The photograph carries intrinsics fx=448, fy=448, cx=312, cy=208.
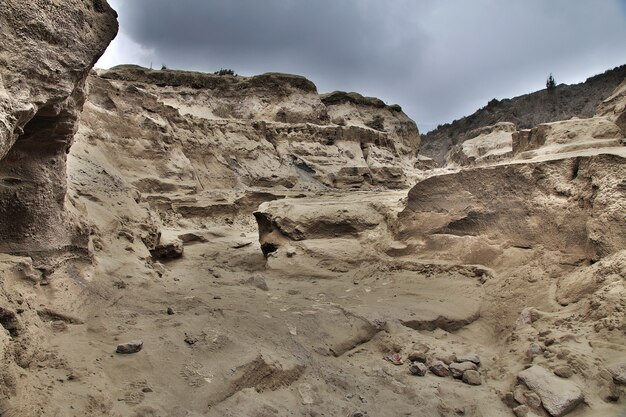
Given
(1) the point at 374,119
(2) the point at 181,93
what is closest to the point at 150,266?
(2) the point at 181,93

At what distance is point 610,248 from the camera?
4238 millimetres

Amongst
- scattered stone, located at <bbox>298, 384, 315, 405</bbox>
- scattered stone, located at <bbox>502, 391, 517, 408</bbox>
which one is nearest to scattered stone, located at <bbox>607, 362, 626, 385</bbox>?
scattered stone, located at <bbox>502, 391, 517, 408</bbox>

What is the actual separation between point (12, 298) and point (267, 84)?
19.3 metres

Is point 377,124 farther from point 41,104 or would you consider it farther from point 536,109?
point 41,104

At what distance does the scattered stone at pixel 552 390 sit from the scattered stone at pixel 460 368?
463mm

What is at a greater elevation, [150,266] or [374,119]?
[374,119]

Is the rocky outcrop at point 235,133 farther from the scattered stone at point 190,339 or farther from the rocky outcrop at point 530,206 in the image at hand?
the scattered stone at point 190,339

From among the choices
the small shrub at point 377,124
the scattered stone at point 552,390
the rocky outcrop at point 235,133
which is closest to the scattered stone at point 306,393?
the scattered stone at point 552,390

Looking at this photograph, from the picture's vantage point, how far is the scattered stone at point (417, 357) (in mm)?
3977

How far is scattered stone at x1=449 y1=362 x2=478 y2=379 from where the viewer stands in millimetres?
3709

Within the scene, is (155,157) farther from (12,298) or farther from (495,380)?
(495,380)

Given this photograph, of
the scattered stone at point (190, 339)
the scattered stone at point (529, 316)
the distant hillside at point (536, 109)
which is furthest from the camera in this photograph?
the distant hillside at point (536, 109)

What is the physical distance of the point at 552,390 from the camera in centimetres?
304

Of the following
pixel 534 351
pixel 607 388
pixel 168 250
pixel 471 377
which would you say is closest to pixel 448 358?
pixel 471 377
